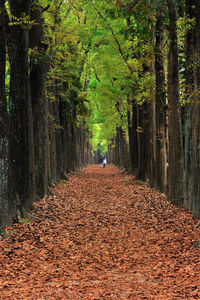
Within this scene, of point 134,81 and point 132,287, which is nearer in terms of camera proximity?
point 132,287

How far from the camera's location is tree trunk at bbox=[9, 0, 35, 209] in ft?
30.6

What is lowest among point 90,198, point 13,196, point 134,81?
point 90,198

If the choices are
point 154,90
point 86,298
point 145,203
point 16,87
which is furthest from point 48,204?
point 86,298

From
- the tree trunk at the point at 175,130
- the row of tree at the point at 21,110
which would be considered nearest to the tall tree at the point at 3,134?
the row of tree at the point at 21,110

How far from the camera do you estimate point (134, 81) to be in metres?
16.9

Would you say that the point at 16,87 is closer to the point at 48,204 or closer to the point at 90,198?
the point at 48,204

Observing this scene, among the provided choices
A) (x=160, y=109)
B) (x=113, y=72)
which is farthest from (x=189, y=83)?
(x=113, y=72)

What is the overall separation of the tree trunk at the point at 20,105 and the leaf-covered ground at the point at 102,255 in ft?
4.66

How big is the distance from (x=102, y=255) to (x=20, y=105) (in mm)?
5237

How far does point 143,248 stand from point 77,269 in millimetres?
1883

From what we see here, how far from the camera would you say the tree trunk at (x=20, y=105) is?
9312mm

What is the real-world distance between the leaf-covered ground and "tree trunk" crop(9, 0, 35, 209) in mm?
1422

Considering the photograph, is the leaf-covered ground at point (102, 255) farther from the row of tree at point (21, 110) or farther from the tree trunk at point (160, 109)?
the tree trunk at point (160, 109)

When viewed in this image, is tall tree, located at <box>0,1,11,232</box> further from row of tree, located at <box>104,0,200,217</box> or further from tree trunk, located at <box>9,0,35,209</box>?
row of tree, located at <box>104,0,200,217</box>
